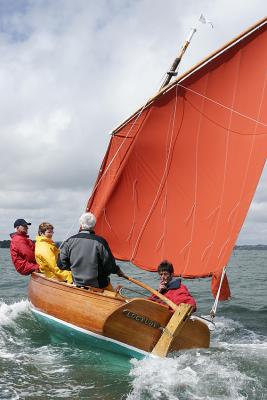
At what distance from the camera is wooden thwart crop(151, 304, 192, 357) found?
7953 millimetres

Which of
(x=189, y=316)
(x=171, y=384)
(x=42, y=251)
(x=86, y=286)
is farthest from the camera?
(x=42, y=251)

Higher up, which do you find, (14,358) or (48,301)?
(48,301)

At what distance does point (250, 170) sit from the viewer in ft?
37.1

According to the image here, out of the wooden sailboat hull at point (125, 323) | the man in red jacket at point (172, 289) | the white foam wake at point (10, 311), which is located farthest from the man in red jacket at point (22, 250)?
the man in red jacket at point (172, 289)

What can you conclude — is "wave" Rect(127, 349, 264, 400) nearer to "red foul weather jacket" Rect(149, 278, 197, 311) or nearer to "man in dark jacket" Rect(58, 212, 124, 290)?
"red foul weather jacket" Rect(149, 278, 197, 311)

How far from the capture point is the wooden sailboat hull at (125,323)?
8070 mm

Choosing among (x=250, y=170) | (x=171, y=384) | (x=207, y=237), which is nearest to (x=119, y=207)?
(x=207, y=237)

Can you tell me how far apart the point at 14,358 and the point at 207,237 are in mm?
5001

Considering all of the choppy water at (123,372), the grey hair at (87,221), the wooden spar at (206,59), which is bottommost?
the choppy water at (123,372)

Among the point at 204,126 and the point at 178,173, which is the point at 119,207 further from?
the point at 204,126

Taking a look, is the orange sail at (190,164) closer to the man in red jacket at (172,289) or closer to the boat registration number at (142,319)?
the man in red jacket at (172,289)

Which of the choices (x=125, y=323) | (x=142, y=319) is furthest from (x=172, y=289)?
(x=125, y=323)

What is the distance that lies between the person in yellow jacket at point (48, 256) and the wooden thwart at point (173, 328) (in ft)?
11.1

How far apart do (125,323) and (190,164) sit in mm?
5337
